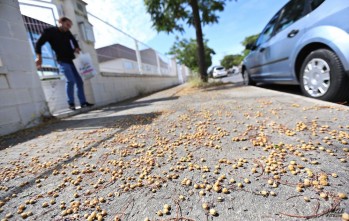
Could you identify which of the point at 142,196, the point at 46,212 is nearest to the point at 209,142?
the point at 142,196

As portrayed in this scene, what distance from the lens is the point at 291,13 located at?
2.86 meters

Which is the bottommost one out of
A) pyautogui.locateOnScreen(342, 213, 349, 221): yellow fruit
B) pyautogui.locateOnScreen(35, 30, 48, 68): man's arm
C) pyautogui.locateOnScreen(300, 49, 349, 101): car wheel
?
pyautogui.locateOnScreen(342, 213, 349, 221): yellow fruit

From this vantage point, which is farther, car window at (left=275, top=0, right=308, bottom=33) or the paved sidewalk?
car window at (left=275, top=0, right=308, bottom=33)

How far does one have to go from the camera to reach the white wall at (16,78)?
2.66m

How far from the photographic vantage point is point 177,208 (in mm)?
872

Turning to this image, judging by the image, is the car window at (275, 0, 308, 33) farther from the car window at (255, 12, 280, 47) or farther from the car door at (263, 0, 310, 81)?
the car window at (255, 12, 280, 47)

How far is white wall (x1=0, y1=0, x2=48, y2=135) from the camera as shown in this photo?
105 inches

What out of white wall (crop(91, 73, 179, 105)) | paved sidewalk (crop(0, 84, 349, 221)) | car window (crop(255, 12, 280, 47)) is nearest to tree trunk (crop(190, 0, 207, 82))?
white wall (crop(91, 73, 179, 105))

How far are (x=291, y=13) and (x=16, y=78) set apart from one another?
14.4ft

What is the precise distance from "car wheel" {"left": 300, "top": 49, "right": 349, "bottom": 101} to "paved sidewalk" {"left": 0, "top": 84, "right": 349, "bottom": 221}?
0.28 m

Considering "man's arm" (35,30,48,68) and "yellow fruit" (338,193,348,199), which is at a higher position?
"man's arm" (35,30,48,68)

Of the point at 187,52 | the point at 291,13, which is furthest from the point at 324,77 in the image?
the point at 187,52

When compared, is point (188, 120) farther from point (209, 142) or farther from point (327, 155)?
point (327, 155)

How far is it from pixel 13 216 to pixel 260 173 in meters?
1.34
